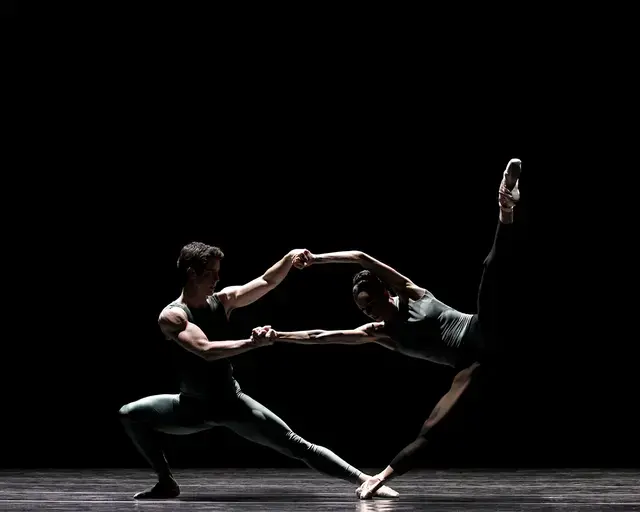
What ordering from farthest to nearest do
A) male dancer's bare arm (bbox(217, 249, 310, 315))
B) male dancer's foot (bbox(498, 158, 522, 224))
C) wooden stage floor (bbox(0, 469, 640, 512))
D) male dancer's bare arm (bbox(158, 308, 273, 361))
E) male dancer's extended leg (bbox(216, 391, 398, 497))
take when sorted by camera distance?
1. male dancer's bare arm (bbox(217, 249, 310, 315))
2. male dancer's foot (bbox(498, 158, 522, 224))
3. male dancer's extended leg (bbox(216, 391, 398, 497))
4. male dancer's bare arm (bbox(158, 308, 273, 361))
5. wooden stage floor (bbox(0, 469, 640, 512))

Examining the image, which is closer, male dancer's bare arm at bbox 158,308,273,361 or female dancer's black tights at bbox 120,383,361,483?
male dancer's bare arm at bbox 158,308,273,361

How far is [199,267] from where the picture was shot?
13.4 ft

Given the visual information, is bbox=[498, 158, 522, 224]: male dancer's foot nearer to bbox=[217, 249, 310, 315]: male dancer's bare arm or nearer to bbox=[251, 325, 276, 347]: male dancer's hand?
bbox=[217, 249, 310, 315]: male dancer's bare arm

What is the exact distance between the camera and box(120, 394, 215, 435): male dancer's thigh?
13.5 feet

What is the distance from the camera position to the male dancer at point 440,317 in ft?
13.7

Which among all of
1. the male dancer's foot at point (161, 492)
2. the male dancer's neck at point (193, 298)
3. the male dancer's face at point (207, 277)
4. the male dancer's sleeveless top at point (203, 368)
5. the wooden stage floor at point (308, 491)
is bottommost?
the wooden stage floor at point (308, 491)

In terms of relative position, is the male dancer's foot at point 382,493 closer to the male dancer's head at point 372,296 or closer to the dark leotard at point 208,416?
the dark leotard at point 208,416

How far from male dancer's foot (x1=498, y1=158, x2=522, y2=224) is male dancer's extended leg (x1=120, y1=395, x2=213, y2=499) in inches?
55.6

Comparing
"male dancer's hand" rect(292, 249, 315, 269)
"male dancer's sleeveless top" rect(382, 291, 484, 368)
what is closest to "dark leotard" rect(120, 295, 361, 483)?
"male dancer's hand" rect(292, 249, 315, 269)

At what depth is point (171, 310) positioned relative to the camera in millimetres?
4090

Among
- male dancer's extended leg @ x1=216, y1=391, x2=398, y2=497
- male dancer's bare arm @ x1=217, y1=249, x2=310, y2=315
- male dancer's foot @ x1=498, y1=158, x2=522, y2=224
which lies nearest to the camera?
male dancer's extended leg @ x1=216, y1=391, x2=398, y2=497

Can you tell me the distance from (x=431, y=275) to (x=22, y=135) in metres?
2.68

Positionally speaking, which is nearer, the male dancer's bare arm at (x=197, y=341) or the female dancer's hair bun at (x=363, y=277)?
the male dancer's bare arm at (x=197, y=341)

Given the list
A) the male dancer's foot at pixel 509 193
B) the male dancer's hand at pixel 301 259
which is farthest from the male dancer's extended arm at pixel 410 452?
the male dancer's hand at pixel 301 259
